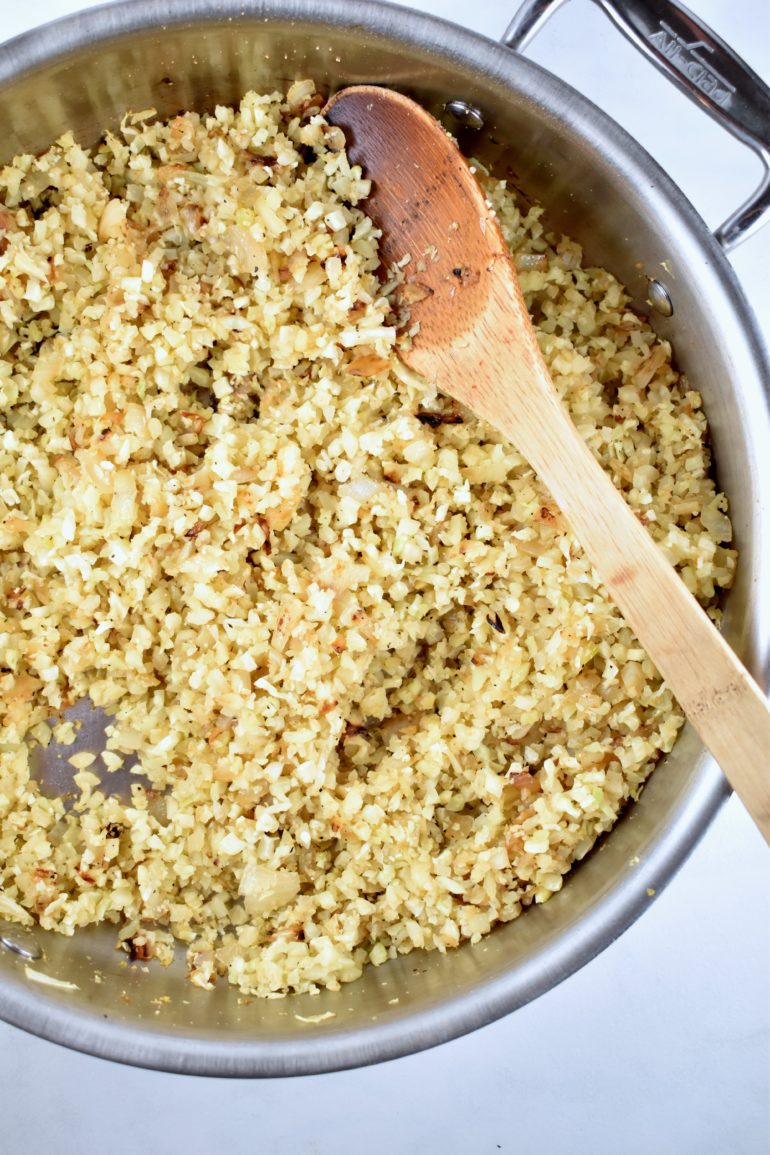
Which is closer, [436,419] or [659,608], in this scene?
[659,608]

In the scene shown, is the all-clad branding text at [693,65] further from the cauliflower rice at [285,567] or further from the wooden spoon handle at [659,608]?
the wooden spoon handle at [659,608]

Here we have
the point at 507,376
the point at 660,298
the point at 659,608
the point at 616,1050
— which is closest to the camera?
the point at 659,608

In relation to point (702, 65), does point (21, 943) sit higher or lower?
lower

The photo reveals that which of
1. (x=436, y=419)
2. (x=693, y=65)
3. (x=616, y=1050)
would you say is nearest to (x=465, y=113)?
(x=693, y=65)

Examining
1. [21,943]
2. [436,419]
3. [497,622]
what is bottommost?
[21,943]

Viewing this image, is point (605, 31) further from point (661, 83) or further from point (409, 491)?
point (409, 491)

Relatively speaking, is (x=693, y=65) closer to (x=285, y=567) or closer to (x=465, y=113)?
(x=465, y=113)

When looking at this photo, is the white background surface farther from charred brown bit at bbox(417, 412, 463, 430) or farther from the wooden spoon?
charred brown bit at bbox(417, 412, 463, 430)
